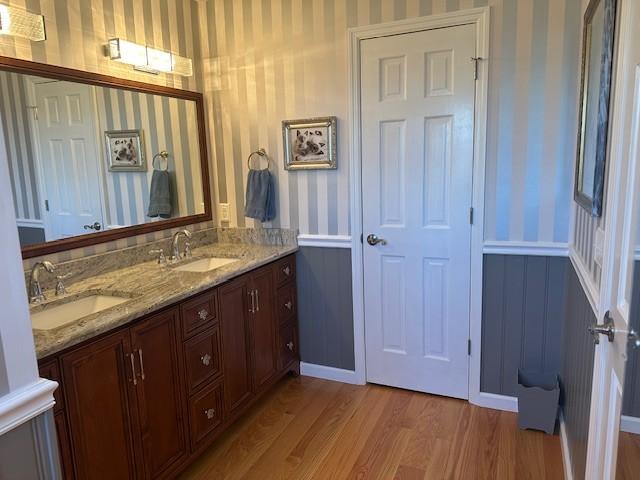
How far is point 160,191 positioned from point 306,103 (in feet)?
3.41

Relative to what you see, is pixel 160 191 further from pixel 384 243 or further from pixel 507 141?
pixel 507 141

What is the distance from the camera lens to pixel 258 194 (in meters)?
2.93

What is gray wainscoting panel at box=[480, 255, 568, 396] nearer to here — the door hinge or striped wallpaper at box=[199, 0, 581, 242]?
striped wallpaper at box=[199, 0, 581, 242]

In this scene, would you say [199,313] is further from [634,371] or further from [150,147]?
[634,371]

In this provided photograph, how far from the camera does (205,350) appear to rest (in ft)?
7.20

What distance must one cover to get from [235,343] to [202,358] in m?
0.28

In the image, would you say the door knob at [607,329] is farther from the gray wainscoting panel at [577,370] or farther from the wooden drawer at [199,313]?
the wooden drawer at [199,313]

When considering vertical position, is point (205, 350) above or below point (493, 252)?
below

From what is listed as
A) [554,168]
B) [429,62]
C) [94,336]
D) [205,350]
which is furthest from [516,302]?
[94,336]

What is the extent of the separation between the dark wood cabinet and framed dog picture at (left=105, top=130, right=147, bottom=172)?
876 mm

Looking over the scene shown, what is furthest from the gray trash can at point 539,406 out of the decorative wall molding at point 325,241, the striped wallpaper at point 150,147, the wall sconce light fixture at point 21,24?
the wall sconce light fixture at point 21,24

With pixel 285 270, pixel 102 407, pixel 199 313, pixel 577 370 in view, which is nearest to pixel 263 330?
pixel 285 270

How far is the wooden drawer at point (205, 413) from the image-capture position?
2139 mm

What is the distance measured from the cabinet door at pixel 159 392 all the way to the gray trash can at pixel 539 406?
1723 millimetres
